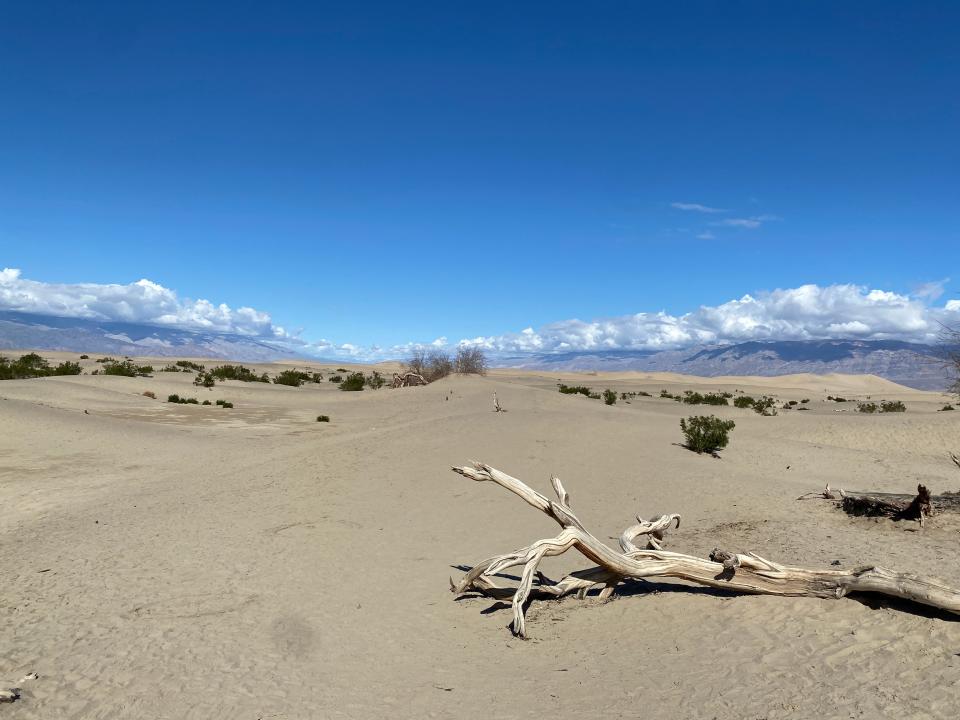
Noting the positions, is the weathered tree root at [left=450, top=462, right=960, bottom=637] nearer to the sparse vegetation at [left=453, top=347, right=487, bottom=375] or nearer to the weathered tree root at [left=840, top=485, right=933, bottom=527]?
the weathered tree root at [left=840, top=485, right=933, bottom=527]

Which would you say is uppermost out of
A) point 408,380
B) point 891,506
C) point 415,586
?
point 408,380

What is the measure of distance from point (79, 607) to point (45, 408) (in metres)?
17.7

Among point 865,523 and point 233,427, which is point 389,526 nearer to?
point 865,523

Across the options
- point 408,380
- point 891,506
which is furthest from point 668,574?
point 408,380

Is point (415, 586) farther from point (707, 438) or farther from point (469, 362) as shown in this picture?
point (469, 362)

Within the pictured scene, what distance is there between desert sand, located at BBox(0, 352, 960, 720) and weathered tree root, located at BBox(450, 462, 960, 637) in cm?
18

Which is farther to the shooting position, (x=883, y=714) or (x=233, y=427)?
(x=233, y=427)

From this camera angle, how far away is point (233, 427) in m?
25.4

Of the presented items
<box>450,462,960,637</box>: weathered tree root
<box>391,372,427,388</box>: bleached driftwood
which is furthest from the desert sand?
<box>391,372,427,388</box>: bleached driftwood

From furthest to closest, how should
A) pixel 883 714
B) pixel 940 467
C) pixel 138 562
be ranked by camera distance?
pixel 940 467
pixel 138 562
pixel 883 714

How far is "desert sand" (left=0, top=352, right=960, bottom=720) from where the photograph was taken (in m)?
5.27

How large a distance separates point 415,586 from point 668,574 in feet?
11.4

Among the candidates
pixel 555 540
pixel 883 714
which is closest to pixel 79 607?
pixel 555 540

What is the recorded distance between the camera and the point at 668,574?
7.00 meters
